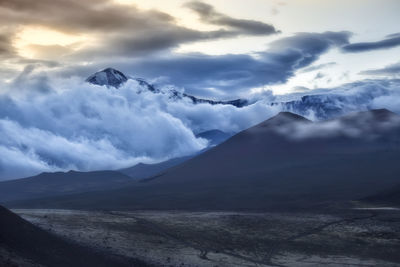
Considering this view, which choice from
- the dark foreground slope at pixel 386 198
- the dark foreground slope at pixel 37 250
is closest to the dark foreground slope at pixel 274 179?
the dark foreground slope at pixel 386 198

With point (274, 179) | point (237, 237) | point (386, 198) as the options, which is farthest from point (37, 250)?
point (274, 179)

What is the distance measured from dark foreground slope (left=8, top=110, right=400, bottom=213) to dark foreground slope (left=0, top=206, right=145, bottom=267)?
167ft

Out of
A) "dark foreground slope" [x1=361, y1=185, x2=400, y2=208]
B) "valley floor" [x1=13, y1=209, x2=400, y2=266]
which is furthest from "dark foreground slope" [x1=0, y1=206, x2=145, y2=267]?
"dark foreground slope" [x1=361, y1=185, x2=400, y2=208]

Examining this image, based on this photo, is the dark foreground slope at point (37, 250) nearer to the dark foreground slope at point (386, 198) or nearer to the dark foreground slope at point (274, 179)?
the dark foreground slope at point (274, 179)

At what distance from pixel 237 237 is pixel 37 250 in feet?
83.8

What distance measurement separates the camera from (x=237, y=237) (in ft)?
190

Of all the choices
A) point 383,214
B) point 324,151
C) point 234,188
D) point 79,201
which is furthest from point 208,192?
point 324,151

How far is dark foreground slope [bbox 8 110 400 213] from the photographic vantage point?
10262 centimetres

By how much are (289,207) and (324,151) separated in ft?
323

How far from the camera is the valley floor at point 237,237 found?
48344 millimetres

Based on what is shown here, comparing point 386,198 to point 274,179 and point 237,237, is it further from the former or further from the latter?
point 274,179

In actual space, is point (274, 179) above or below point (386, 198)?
above

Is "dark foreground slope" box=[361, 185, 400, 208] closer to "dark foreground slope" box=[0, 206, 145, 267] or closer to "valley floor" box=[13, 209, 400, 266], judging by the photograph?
"valley floor" box=[13, 209, 400, 266]

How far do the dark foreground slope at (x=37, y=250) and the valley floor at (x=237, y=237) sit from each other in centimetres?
455
